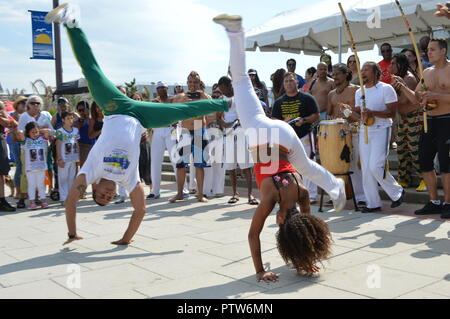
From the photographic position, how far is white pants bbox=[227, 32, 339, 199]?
393 centimetres

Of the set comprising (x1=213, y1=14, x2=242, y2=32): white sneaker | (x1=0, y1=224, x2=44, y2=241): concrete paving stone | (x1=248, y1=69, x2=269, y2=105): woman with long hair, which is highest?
(x1=213, y1=14, x2=242, y2=32): white sneaker

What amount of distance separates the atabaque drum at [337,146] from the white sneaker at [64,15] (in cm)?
379

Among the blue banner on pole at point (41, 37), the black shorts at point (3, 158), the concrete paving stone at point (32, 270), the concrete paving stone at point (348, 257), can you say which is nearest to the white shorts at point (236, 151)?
the concrete paving stone at point (348, 257)

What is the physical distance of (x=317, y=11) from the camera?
37.2 feet

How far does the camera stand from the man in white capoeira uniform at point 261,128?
3926mm

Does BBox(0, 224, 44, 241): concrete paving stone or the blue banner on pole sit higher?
the blue banner on pole

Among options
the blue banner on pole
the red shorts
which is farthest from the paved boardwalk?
the blue banner on pole

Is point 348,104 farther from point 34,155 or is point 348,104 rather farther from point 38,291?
point 34,155

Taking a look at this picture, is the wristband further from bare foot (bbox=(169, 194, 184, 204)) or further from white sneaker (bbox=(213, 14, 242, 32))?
bare foot (bbox=(169, 194, 184, 204))

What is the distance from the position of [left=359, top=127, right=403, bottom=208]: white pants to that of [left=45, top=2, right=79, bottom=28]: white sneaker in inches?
163

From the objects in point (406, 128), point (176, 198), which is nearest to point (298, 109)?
point (406, 128)

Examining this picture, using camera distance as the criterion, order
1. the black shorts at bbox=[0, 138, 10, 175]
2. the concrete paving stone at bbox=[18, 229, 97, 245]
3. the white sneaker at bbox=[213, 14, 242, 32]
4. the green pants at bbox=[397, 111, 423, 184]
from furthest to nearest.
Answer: the black shorts at bbox=[0, 138, 10, 175] → the green pants at bbox=[397, 111, 423, 184] → the concrete paving stone at bbox=[18, 229, 97, 245] → the white sneaker at bbox=[213, 14, 242, 32]

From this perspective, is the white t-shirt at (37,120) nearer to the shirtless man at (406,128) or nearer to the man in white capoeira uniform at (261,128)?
the man in white capoeira uniform at (261,128)
